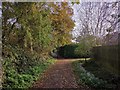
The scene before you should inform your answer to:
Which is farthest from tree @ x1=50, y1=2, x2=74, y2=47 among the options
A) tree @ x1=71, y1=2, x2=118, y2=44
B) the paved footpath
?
the paved footpath

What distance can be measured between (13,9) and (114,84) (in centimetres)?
560

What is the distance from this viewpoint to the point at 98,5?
73.9 feet

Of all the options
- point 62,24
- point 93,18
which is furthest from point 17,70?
point 93,18

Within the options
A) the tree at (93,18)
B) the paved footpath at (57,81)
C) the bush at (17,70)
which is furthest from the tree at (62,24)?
the paved footpath at (57,81)

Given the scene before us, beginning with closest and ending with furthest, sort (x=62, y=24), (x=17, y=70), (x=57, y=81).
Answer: (x=57, y=81) → (x=17, y=70) → (x=62, y=24)

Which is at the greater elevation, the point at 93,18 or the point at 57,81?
the point at 93,18

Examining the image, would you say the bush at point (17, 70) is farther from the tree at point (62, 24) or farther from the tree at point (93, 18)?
the tree at point (93, 18)

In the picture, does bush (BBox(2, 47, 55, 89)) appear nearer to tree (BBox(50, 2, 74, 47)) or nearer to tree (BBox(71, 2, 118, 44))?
tree (BBox(50, 2, 74, 47))

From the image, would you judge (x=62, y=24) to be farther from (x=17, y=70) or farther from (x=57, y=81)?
(x=57, y=81)

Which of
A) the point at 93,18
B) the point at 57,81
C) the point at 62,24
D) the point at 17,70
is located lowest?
the point at 57,81

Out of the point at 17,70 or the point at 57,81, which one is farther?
the point at 17,70

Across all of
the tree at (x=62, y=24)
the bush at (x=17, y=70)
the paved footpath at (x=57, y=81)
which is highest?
the tree at (x=62, y=24)

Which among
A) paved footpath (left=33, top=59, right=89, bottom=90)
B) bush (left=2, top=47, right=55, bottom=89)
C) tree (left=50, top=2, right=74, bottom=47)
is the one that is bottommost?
paved footpath (left=33, top=59, right=89, bottom=90)

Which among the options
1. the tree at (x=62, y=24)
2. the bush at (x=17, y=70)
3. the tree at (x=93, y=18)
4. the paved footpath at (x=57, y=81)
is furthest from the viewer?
the tree at (x=93, y=18)
